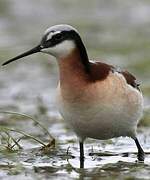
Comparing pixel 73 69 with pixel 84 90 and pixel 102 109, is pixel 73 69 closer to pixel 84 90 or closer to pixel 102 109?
pixel 84 90

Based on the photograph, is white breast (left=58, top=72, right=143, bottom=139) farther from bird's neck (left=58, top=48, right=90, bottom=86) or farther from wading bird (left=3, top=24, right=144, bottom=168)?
bird's neck (left=58, top=48, right=90, bottom=86)

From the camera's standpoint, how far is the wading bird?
31.7 feet

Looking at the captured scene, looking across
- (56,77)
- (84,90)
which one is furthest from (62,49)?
(56,77)

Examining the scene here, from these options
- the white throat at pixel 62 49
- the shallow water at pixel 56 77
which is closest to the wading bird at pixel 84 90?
the white throat at pixel 62 49

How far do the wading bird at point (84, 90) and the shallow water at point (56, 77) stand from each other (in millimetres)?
537

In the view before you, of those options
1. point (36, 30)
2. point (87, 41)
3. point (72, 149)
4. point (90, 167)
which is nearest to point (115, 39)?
point (87, 41)

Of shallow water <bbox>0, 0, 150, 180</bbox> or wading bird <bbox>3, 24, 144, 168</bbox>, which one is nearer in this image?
wading bird <bbox>3, 24, 144, 168</bbox>

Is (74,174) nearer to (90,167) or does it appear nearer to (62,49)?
(90,167)

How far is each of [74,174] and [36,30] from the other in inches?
648

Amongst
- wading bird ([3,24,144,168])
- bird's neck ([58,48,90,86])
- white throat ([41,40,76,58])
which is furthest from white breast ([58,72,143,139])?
white throat ([41,40,76,58])

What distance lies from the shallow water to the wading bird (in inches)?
21.1

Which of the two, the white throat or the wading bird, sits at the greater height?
the white throat

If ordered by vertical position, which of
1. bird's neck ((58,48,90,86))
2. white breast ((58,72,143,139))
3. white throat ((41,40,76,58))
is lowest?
white breast ((58,72,143,139))

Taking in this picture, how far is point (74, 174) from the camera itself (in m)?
9.42
